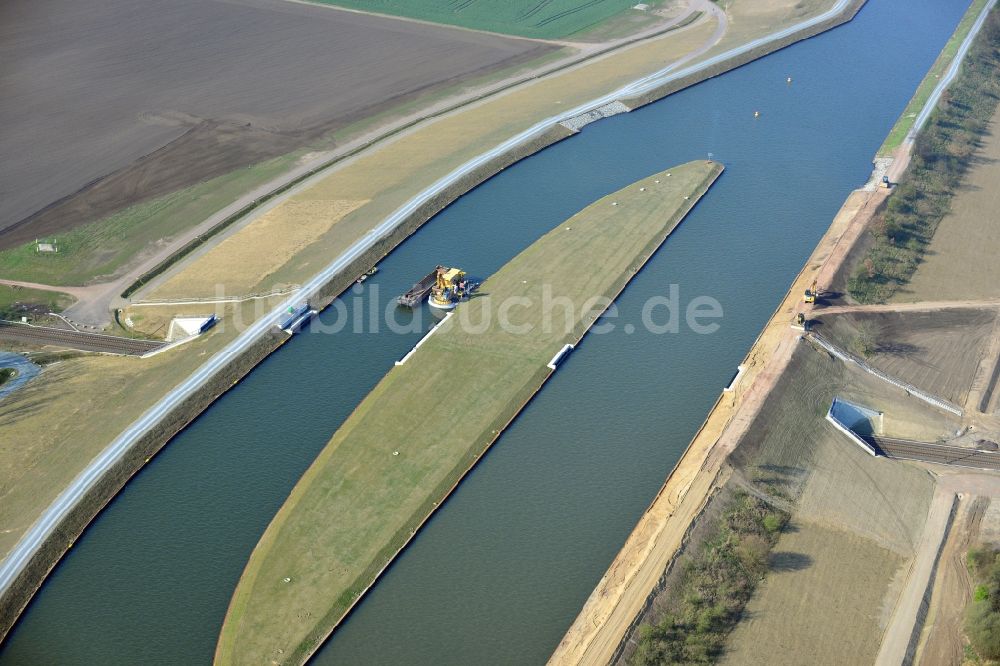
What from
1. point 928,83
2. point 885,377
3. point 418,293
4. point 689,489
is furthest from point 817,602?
point 928,83

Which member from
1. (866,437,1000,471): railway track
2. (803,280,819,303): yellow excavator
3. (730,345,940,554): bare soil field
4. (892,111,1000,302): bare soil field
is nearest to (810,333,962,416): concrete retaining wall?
(730,345,940,554): bare soil field

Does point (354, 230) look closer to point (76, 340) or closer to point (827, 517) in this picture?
point (76, 340)

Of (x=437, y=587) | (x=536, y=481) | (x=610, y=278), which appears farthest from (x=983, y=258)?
(x=437, y=587)

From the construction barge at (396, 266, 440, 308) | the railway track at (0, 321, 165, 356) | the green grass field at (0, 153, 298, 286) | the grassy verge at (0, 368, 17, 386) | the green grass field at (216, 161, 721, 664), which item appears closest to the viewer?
the green grass field at (216, 161, 721, 664)

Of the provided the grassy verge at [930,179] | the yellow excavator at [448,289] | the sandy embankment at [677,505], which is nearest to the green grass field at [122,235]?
the yellow excavator at [448,289]

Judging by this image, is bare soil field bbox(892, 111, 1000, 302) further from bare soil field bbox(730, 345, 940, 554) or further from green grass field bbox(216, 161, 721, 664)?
green grass field bbox(216, 161, 721, 664)

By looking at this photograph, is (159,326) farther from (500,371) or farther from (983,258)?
(983,258)

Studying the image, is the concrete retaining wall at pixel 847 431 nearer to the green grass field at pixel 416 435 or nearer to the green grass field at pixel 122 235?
the green grass field at pixel 416 435
